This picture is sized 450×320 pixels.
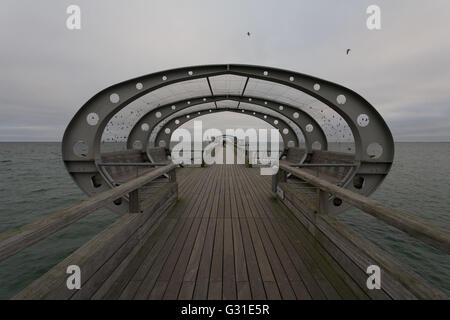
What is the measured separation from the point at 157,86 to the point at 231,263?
240 inches

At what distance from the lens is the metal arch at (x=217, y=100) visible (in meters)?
10.8

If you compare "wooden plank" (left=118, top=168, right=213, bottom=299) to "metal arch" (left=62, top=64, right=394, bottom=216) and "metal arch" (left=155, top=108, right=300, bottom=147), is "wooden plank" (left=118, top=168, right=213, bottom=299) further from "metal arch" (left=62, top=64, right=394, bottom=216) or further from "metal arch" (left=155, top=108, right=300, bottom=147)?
"metal arch" (left=155, top=108, right=300, bottom=147)

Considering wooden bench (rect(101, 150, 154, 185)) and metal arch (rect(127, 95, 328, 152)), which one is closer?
wooden bench (rect(101, 150, 154, 185))

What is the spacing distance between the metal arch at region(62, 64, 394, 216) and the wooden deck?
4.06m

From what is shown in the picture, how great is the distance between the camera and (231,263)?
273 centimetres

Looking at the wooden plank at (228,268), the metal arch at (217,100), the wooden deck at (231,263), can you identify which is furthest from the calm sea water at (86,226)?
the wooden plank at (228,268)

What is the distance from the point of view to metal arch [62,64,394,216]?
616cm

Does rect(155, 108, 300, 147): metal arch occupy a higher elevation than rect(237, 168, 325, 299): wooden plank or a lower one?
higher

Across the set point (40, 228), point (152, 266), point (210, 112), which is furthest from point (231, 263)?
point (210, 112)

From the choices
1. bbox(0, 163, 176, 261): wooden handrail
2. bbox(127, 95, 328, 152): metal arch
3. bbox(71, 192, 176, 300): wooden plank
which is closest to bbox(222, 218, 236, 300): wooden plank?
bbox(71, 192, 176, 300): wooden plank

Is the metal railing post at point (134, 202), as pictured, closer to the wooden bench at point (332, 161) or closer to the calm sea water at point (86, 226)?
the calm sea water at point (86, 226)

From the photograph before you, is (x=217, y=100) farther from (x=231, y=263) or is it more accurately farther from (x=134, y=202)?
(x=231, y=263)

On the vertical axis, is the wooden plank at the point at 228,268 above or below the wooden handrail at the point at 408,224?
below

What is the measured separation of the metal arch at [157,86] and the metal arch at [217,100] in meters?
4.42
